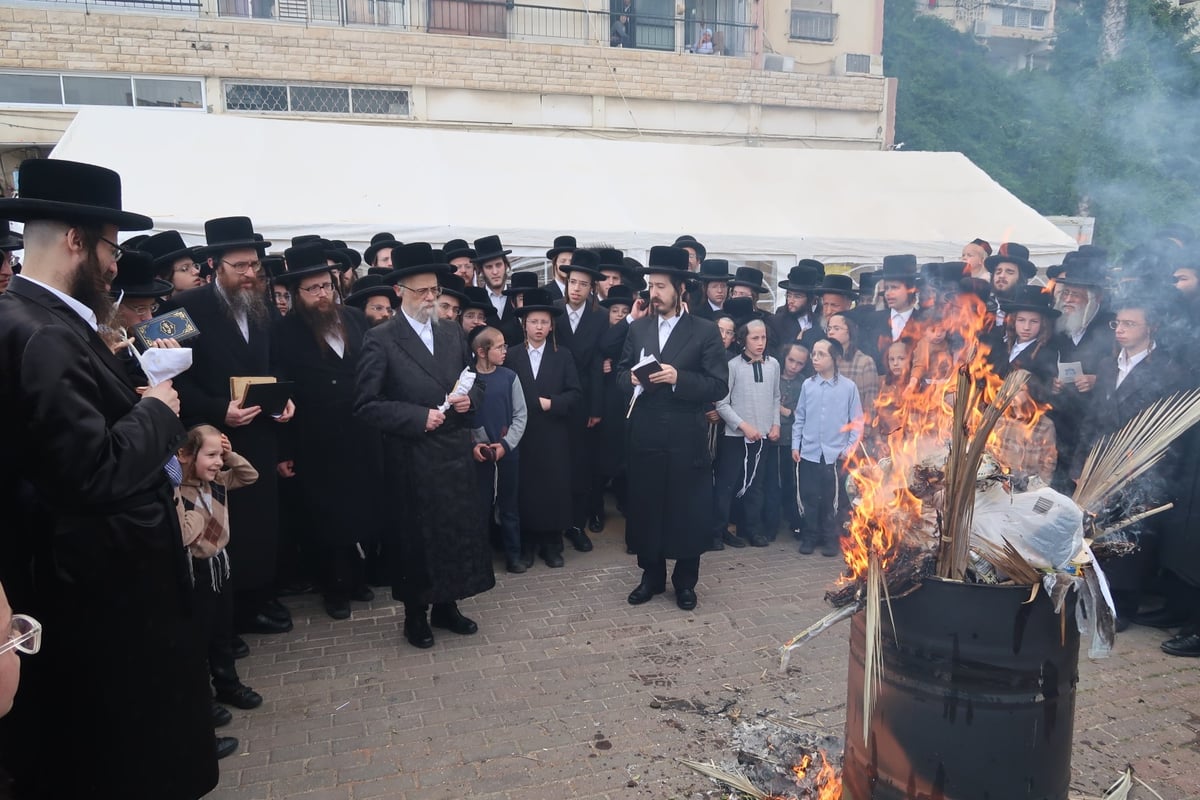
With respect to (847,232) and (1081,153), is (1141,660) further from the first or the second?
(847,232)

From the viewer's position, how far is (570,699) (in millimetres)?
4539

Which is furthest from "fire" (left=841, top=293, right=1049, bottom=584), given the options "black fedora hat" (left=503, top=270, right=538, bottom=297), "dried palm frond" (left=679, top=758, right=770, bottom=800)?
"black fedora hat" (left=503, top=270, right=538, bottom=297)

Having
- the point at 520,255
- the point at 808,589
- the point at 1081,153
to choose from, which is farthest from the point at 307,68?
the point at 808,589

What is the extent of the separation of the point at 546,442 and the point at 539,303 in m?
1.24

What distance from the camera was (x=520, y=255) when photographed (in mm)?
11086

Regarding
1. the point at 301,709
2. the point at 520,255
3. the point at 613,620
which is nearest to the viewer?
the point at 301,709

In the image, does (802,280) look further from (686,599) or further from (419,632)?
(419,632)

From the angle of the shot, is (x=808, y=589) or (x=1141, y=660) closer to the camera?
(x=1141, y=660)

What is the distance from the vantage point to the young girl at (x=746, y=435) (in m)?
7.21

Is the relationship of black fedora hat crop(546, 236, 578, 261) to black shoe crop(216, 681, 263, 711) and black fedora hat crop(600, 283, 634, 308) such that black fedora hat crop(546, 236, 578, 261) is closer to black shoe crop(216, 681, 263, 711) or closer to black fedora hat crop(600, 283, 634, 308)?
black fedora hat crop(600, 283, 634, 308)

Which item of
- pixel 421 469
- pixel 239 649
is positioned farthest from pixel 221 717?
pixel 421 469

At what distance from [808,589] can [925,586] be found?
11.6 feet

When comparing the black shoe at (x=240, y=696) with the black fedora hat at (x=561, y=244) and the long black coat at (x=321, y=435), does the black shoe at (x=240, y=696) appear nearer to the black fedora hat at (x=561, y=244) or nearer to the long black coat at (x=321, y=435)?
the long black coat at (x=321, y=435)

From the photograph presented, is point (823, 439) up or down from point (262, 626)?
up
